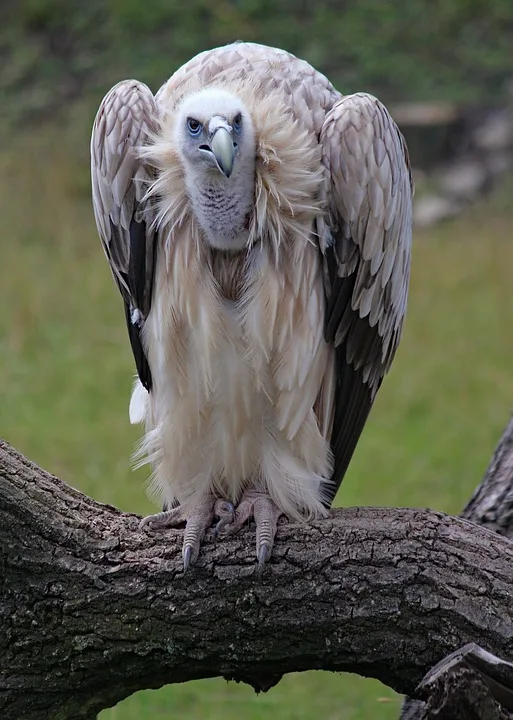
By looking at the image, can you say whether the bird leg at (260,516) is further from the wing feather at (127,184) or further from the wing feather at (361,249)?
the wing feather at (127,184)

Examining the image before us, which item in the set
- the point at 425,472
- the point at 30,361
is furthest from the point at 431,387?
the point at 30,361

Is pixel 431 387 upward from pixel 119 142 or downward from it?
upward

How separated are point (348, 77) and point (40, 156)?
3694mm

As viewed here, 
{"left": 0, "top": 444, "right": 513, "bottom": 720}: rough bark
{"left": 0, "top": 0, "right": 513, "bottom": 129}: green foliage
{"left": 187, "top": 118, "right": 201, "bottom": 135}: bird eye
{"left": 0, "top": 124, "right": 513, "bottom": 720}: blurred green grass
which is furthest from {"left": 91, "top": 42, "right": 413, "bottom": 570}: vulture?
{"left": 0, "top": 0, "right": 513, "bottom": 129}: green foliage

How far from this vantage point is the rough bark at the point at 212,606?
3412 millimetres

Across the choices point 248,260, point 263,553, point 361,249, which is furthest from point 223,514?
point 361,249

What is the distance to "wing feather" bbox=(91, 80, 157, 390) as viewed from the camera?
392 cm

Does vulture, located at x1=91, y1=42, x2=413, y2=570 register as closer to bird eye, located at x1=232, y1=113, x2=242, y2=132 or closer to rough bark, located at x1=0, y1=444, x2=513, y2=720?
bird eye, located at x1=232, y1=113, x2=242, y2=132

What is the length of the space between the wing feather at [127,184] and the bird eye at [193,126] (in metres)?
0.22

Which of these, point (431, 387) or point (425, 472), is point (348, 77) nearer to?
point (431, 387)

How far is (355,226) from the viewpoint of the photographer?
3918 millimetres

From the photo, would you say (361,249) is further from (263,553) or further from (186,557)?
(186,557)

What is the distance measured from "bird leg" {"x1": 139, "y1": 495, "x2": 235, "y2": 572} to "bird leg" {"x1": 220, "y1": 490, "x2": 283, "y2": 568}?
3 centimetres

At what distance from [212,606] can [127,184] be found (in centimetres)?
143
